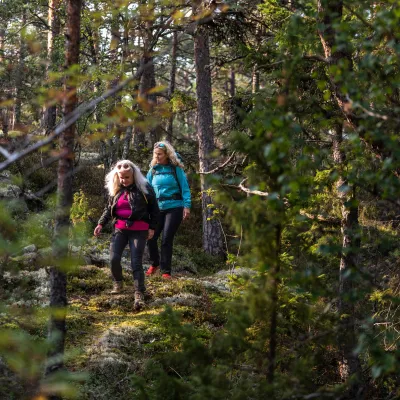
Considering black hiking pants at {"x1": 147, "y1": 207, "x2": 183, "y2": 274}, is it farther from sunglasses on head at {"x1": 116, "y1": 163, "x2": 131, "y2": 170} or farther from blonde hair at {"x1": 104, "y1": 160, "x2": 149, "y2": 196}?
sunglasses on head at {"x1": 116, "y1": 163, "x2": 131, "y2": 170}

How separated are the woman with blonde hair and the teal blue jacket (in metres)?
1.26

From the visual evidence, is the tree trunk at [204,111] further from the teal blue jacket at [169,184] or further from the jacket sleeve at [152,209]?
the jacket sleeve at [152,209]

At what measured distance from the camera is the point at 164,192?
9359 mm

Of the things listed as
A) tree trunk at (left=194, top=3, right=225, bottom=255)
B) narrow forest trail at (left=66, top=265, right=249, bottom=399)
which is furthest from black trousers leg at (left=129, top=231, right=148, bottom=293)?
tree trunk at (left=194, top=3, right=225, bottom=255)

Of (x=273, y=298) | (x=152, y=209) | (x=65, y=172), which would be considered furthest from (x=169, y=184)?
(x=273, y=298)

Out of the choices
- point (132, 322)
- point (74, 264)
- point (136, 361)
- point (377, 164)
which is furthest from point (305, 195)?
point (132, 322)

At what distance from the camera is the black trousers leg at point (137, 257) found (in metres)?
7.82

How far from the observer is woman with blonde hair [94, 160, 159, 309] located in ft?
25.6

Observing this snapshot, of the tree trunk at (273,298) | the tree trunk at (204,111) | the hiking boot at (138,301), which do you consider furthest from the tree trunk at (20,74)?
the tree trunk at (204,111)

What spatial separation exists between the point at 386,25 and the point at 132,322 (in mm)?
→ 5272

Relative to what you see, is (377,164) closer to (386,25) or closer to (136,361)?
(386,25)

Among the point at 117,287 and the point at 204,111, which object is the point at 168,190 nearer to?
the point at 117,287

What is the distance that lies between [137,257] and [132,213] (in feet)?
2.22

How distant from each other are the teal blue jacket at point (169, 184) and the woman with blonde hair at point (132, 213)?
1262mm
